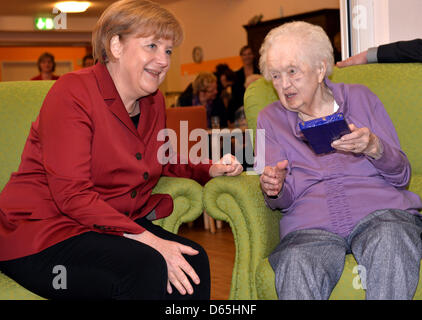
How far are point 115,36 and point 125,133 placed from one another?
28 cm

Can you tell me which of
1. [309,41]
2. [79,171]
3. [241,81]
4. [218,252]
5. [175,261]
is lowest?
[218,252]

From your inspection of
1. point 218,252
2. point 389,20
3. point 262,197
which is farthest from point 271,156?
point 218,252

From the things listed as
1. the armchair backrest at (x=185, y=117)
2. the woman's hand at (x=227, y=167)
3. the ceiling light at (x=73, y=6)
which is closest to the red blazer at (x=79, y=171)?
the woman's hand at (x=227, y=167)

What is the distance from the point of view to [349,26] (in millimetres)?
3092

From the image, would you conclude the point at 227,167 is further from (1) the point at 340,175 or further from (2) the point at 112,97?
(2) the point at 112,97

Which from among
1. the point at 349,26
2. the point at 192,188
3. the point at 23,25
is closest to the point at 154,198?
the point at 192,188

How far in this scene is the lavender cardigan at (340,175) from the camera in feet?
6.06

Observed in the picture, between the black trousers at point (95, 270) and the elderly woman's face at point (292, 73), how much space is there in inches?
29.2

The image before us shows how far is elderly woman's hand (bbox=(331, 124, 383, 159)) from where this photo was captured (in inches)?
66.7

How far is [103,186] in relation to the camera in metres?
1.70

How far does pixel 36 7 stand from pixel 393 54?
9154 mm

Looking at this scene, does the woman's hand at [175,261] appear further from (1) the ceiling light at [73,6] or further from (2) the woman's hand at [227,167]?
(1) the ceiling light at [73,6]

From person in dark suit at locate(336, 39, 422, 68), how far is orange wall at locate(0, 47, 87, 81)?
12674 mm
